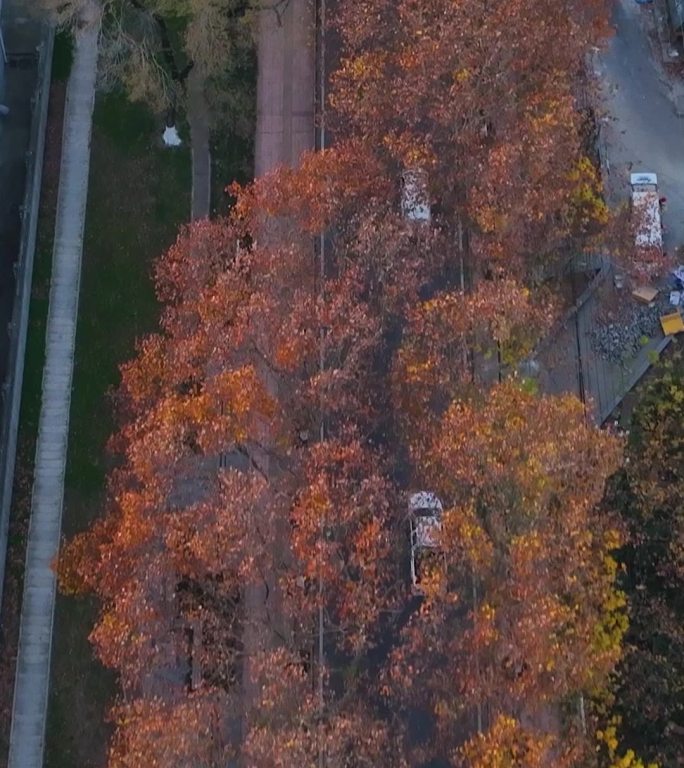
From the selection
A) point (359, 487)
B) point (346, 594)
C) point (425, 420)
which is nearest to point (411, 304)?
point (425, 420)

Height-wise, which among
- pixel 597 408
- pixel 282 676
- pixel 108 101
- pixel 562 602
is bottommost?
pixel 282 676

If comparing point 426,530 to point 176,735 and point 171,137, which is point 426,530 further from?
point 171,137

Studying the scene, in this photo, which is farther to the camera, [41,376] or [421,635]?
[41,376]

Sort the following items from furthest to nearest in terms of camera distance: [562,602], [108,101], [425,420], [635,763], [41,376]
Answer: [108,101] < [41,376] < [425,420] < [635,763] < [562,602]

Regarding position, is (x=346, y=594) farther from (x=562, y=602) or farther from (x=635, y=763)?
(x=635, y=763)

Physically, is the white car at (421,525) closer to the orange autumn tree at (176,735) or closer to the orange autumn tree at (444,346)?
the orange autumn tree at (444,346)

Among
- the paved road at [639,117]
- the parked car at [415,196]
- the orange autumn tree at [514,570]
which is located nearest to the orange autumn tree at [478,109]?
the parked car at [415,196]
